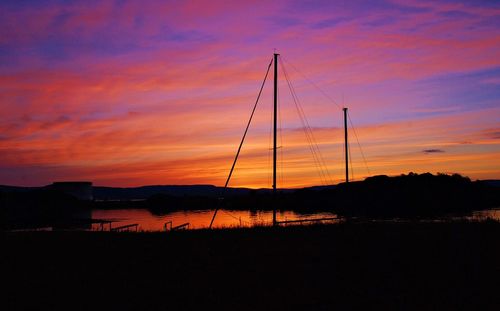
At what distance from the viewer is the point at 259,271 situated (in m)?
15.7

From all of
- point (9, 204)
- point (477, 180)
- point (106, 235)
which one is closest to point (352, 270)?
point (106, 235)

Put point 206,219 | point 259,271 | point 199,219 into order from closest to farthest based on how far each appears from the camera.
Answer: point 259,271 → point 199,219 → point 206,219

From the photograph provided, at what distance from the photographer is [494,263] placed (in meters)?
15.8

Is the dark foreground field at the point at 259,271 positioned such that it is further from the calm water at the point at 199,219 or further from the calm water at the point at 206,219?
the calm water at the point at 199,219

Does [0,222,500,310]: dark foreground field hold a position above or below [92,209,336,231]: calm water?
above

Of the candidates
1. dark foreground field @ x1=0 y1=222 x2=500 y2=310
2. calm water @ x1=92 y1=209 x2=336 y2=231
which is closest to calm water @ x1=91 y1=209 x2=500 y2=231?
calm water @ x1=92 y1=209 x2=336 y2=231

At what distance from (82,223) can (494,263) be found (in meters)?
62.7

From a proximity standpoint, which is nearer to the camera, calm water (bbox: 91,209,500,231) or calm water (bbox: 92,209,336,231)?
calm water (bbox: 91,209,500,231)

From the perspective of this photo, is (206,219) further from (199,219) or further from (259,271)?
(259,271)

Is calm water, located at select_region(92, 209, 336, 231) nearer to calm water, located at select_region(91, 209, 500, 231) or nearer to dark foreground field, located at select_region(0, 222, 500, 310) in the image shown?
calm water, located at select_region(91, 209, 500, 231)

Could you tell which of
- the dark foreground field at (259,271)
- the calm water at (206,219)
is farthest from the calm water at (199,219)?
the dark foreground field at (259,271)

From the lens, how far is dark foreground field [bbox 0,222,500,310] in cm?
1213

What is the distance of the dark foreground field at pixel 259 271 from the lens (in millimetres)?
12133

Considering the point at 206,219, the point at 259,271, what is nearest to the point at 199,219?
the point at 206,219
